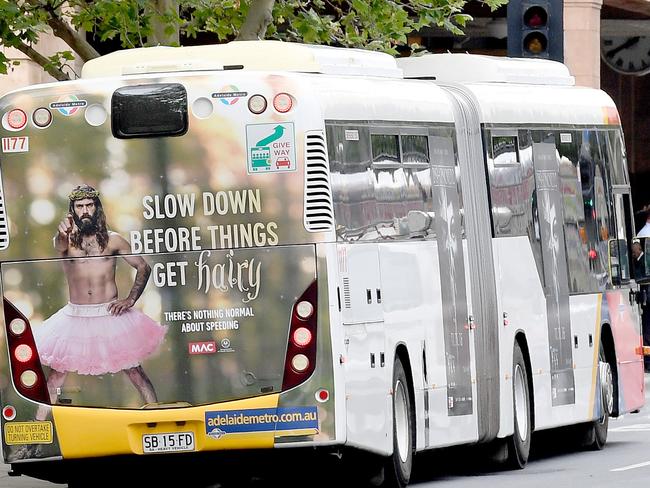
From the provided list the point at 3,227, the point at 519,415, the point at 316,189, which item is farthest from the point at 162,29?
the point at 316,189

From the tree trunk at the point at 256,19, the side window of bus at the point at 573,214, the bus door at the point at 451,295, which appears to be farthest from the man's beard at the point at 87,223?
the tree trunk at the point at 256,19

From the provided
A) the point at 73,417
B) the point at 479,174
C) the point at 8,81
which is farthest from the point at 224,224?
the point at 8,81

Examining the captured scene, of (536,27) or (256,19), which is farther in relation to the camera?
(256,19)

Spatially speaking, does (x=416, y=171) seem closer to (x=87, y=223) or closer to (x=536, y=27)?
(x=87, y=223)

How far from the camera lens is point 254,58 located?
14.4 meters

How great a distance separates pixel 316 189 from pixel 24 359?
2212 mm

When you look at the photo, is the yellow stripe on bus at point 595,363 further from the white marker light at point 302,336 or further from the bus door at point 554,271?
the white marker light at point 302,336

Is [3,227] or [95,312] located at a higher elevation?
[3,227]

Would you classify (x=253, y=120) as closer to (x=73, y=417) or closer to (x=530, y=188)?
(x=73, y=417)

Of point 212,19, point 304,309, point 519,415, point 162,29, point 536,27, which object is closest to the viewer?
point 304,309

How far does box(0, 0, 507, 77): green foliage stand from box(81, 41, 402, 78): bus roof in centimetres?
452

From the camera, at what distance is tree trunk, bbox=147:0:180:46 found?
20.2 metres

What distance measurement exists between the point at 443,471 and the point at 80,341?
441cm

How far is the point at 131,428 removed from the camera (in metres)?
13.5
